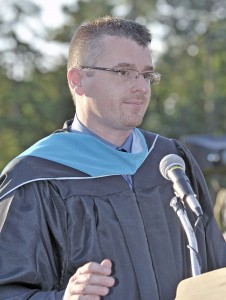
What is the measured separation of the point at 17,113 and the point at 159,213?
30.1m

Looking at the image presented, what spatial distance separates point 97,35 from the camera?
138 inches

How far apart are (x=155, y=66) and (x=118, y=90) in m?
30.2

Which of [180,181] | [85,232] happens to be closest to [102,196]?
[85,232]

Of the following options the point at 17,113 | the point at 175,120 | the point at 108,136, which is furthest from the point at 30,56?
the point at 108,136

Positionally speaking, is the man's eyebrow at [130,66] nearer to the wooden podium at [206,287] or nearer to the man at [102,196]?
the man at [102,196]

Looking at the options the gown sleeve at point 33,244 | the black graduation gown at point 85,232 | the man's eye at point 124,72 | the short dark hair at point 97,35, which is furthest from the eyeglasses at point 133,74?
the gown sleeve at point 33,244

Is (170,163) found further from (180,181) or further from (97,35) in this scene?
(97,35)

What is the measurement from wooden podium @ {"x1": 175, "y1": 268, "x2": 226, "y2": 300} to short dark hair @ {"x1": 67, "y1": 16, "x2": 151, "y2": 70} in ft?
4.12

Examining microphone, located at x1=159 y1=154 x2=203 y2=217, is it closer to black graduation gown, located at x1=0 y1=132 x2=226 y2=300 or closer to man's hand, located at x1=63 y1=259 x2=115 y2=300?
black graduation gown, located at x1=0 y1=132 x2=226 y2=300

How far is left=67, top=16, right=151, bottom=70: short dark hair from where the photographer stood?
344cm

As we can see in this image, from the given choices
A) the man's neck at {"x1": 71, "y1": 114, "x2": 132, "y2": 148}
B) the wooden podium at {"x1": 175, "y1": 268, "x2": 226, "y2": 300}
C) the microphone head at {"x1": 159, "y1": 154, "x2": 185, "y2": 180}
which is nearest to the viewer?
the wooden podium at {"x1": 175, "y1": 268, "x2": 226, "y2": 300}

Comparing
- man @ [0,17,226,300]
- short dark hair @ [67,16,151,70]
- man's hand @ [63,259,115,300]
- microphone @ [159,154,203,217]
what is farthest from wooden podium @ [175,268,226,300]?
short dark hair @ [67,16,151,70]

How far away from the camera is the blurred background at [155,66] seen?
30578 millimetres

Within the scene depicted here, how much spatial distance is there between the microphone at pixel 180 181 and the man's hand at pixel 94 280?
44cm
